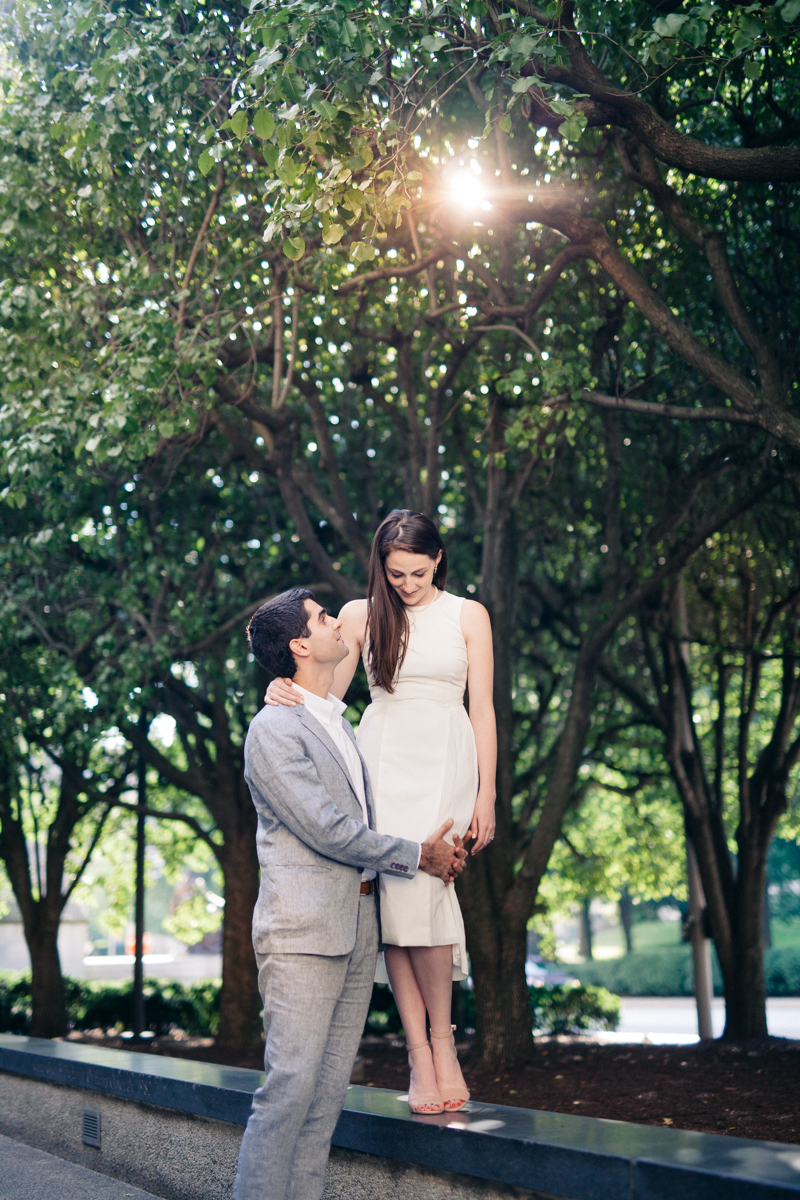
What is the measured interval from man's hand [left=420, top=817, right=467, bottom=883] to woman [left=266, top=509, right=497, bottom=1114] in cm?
11

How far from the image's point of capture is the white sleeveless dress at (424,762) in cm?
356

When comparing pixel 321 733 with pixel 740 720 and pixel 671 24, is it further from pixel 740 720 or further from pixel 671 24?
pixel 740 720

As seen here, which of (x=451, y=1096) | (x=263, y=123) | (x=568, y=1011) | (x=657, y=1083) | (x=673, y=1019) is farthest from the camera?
(x=673, y=1019)

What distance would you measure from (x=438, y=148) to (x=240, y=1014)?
9.06 m

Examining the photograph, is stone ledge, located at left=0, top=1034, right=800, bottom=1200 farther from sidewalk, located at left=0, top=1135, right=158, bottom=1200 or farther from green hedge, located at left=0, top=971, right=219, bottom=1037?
green hedge, located at left=0, top=971, right=219, bottom=1037

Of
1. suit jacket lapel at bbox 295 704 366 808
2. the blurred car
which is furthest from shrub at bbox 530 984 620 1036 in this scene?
the blurred car

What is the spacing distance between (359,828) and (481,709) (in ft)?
2.92

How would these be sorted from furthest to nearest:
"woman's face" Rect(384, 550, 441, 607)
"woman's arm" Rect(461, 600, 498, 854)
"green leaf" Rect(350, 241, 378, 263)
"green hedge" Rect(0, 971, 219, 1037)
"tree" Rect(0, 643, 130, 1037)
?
1. "green hedge" Rect(0, 971, 219, 1037)
2. "tree" Rect(0, 643, 130, 1037)
3. "green leaf" Rect(350, 241, 378, 263)
4. "woman's face" Rect(384, 550, 441, 607)
5. "woman's arm" Rect(461, 600, 498, 854)

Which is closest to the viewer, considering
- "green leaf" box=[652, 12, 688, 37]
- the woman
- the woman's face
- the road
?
the woman

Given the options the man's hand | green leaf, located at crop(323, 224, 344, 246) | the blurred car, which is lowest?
the blurred car

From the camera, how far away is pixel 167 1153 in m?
4.69

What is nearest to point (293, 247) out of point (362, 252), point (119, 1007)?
point (362, 252)

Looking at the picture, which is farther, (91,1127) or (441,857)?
(91,1127)

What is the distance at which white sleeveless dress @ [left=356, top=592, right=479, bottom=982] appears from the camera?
11.7 feet
